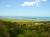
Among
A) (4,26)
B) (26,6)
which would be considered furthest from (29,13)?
(4,26)

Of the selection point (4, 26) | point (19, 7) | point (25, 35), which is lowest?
point (25, 35)

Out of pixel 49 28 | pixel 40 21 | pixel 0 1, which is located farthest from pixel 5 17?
pixel 49 28

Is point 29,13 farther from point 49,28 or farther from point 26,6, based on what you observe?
point 49,28

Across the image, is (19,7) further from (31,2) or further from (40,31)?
(40,31)

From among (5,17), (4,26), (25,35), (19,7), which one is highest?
(19,7)

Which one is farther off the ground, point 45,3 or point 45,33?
point 45,3

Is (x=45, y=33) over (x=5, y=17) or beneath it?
beneath
